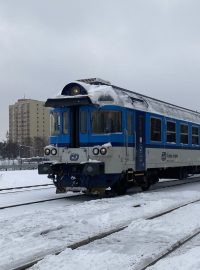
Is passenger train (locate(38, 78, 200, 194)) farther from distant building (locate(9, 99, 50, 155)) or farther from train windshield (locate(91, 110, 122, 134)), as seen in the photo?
distant building (locate(9, 99, 50, 155))

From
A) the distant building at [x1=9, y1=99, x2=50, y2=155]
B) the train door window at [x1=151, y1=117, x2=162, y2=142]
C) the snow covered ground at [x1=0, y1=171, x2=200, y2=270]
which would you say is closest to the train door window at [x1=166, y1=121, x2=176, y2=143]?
the train door window at [x1=151, y1=117, x2=162, y2=142]

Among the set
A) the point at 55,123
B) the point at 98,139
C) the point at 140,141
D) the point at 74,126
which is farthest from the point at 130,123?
the point at 55,123

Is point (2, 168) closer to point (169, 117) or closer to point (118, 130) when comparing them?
point (169, 117)

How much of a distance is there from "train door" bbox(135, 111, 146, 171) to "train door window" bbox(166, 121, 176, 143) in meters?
2.53

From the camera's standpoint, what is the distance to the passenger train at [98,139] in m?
13.9

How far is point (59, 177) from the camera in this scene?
1427 centimetres

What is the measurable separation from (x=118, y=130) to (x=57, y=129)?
216cm

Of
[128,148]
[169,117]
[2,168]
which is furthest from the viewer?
[2,168]

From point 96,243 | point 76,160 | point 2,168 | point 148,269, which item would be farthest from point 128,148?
point 2,168

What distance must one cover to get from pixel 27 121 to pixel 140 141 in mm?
112487

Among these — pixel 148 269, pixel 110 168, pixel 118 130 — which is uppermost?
pixel 118 130

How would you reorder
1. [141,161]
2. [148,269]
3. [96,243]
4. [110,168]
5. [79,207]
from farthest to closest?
[141,161], [110,168], [79,207], [96,243], [148,269]

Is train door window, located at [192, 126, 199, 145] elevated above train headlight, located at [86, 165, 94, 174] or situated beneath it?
elevated above

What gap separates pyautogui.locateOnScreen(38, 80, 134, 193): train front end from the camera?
1388 centimetres
